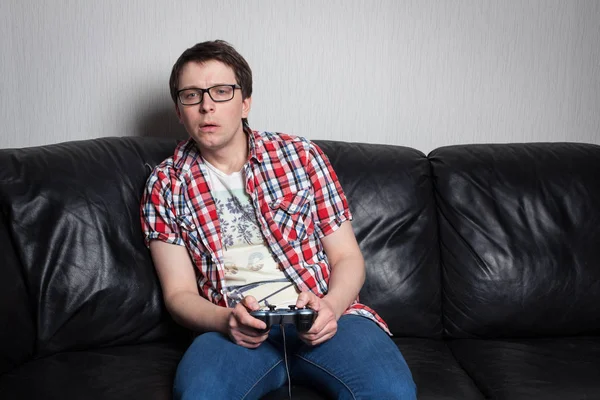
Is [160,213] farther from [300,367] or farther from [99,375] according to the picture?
[300,367]

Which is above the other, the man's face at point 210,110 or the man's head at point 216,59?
the man's head at point 216,59

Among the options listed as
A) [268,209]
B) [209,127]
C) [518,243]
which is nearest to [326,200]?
[268,209]

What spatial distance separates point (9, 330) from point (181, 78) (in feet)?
2.51

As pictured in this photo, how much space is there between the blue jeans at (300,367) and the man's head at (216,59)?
0.65 metres

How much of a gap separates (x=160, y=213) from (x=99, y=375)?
43cm

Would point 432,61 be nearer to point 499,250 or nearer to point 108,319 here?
point 499,250

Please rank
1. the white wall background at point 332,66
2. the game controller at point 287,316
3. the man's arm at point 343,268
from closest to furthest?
1. the game controller at point 287,316
2. the man's arm at point 343,268
3. the white wall background at point 332,66

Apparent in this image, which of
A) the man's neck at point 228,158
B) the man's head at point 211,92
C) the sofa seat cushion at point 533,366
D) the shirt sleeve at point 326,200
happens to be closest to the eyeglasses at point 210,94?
the man's head at point 211,92

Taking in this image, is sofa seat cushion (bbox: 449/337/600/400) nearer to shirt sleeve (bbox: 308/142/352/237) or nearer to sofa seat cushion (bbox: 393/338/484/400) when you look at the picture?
sofa seat cushion (bbox: 393/338/484/400)

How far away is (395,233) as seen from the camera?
1.98 m

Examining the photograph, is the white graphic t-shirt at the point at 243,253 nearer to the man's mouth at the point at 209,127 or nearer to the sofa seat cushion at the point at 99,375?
the man's mouth at the point at 209,127

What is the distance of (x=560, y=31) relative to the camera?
2.33 m

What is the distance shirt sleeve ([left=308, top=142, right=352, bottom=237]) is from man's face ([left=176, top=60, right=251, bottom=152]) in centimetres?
25

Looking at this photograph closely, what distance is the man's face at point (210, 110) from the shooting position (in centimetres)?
164
